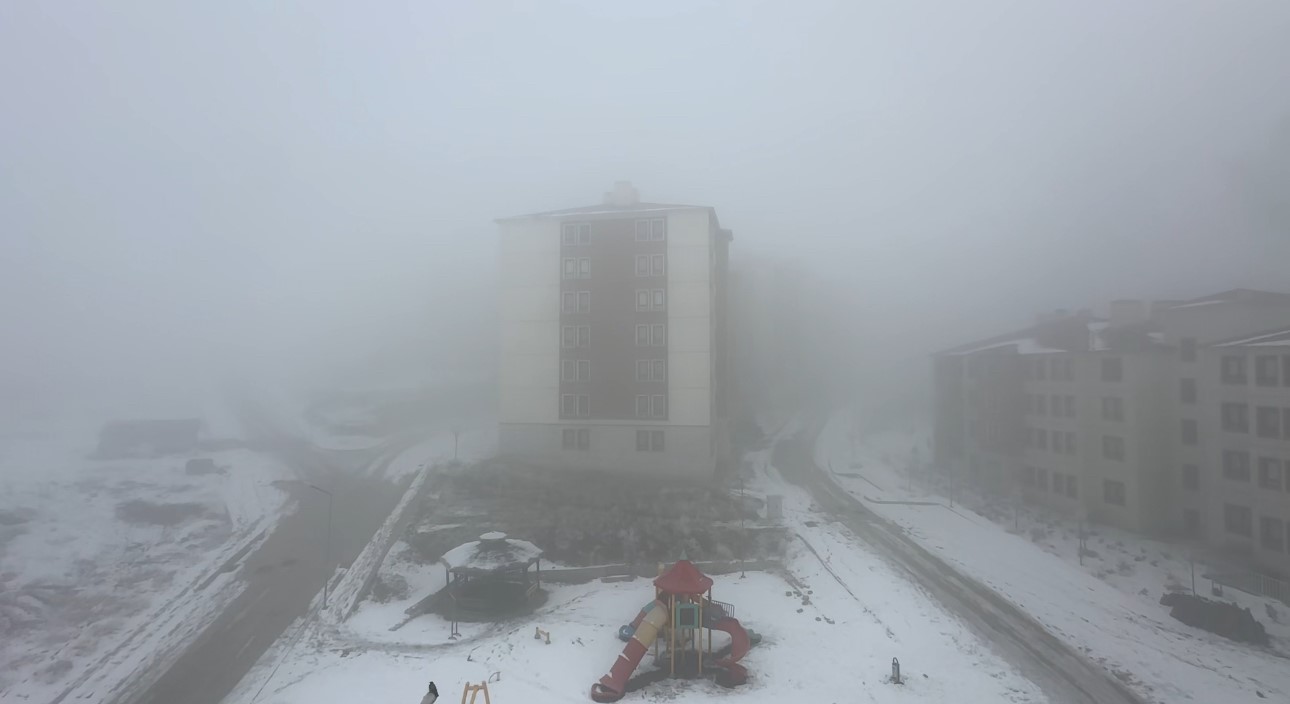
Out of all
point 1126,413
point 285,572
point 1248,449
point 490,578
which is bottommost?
point 285,572

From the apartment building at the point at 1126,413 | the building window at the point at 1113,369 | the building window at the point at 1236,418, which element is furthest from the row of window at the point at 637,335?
the building window at the point at 1236,418

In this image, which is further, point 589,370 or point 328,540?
point 589,370

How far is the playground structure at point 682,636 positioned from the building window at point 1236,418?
6017mm

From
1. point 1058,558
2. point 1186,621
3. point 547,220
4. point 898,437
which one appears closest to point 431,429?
point 547,220

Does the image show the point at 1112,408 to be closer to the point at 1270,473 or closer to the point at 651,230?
the point at 1270,473

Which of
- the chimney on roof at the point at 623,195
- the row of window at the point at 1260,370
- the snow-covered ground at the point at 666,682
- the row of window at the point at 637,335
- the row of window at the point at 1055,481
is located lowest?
the snow-covered ground at the point at 666,682

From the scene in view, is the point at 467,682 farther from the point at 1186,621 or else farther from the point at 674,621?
the point at 1186,621

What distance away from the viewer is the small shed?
8125 mm

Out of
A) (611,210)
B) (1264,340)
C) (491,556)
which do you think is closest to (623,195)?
(611,210)

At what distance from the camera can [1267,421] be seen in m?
7.02

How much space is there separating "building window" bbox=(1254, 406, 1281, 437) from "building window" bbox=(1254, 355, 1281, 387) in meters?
0.27

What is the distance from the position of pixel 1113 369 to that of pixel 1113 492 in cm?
162

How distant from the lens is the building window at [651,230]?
1311 centimetres

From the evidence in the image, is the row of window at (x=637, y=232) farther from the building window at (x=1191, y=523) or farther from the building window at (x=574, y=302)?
the building window at (x=1191, y=523)
